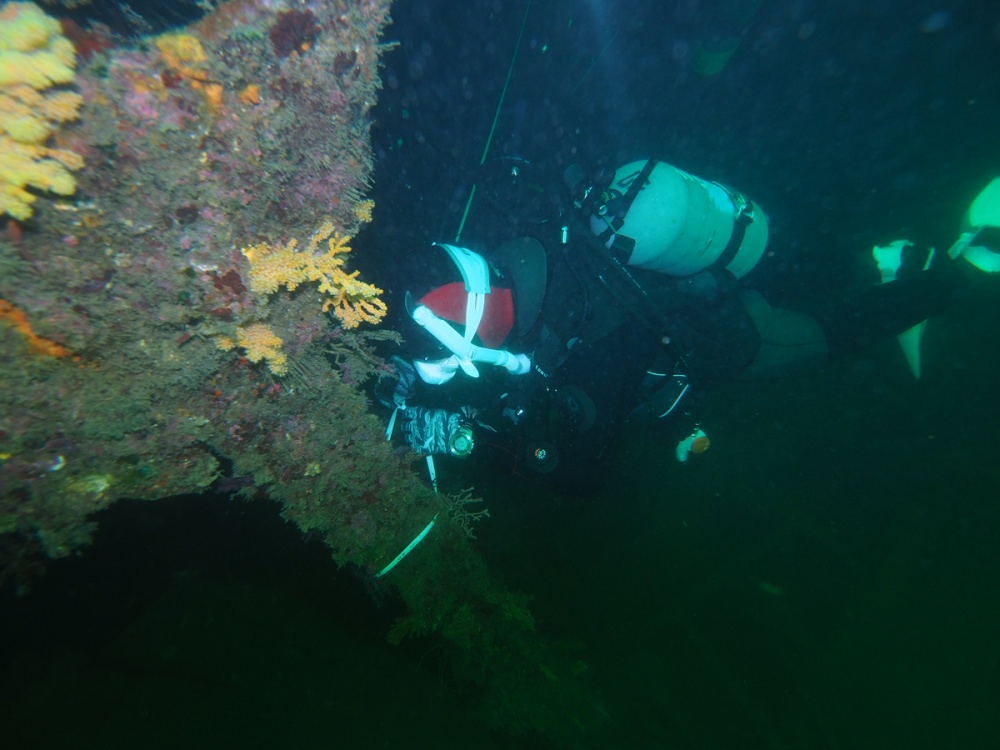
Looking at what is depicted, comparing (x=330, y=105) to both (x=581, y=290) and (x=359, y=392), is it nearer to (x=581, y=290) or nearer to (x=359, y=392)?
(x=359, y=392)

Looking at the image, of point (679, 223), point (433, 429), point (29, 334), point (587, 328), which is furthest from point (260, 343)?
point (679, 223)

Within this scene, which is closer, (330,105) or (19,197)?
(19,197)

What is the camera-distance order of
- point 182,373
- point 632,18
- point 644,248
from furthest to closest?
point 632,18 < point 644,248 < point 182,373

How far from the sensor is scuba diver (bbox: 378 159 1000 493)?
10.2 ft

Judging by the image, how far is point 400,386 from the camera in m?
3.40

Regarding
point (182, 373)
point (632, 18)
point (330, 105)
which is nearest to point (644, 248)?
point (330, 105)

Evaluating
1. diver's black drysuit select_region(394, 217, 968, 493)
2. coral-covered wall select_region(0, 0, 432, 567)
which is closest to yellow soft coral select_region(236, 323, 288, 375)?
coral-covered wall select_region(0, 0, 432, 567)

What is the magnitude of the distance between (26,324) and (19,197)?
52 cm

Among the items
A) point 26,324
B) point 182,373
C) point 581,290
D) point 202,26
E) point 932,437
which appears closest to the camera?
point 26,324

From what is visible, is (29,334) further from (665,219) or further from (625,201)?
(665,219)

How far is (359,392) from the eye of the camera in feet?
9.78

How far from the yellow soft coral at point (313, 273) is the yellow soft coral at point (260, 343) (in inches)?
8.4

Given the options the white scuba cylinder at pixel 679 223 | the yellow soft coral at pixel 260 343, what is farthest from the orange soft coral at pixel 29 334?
the white scuba cylinder at pixel 679 223

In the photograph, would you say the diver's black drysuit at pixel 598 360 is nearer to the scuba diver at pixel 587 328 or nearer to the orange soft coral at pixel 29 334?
the scuba diver at pixel 587 328
